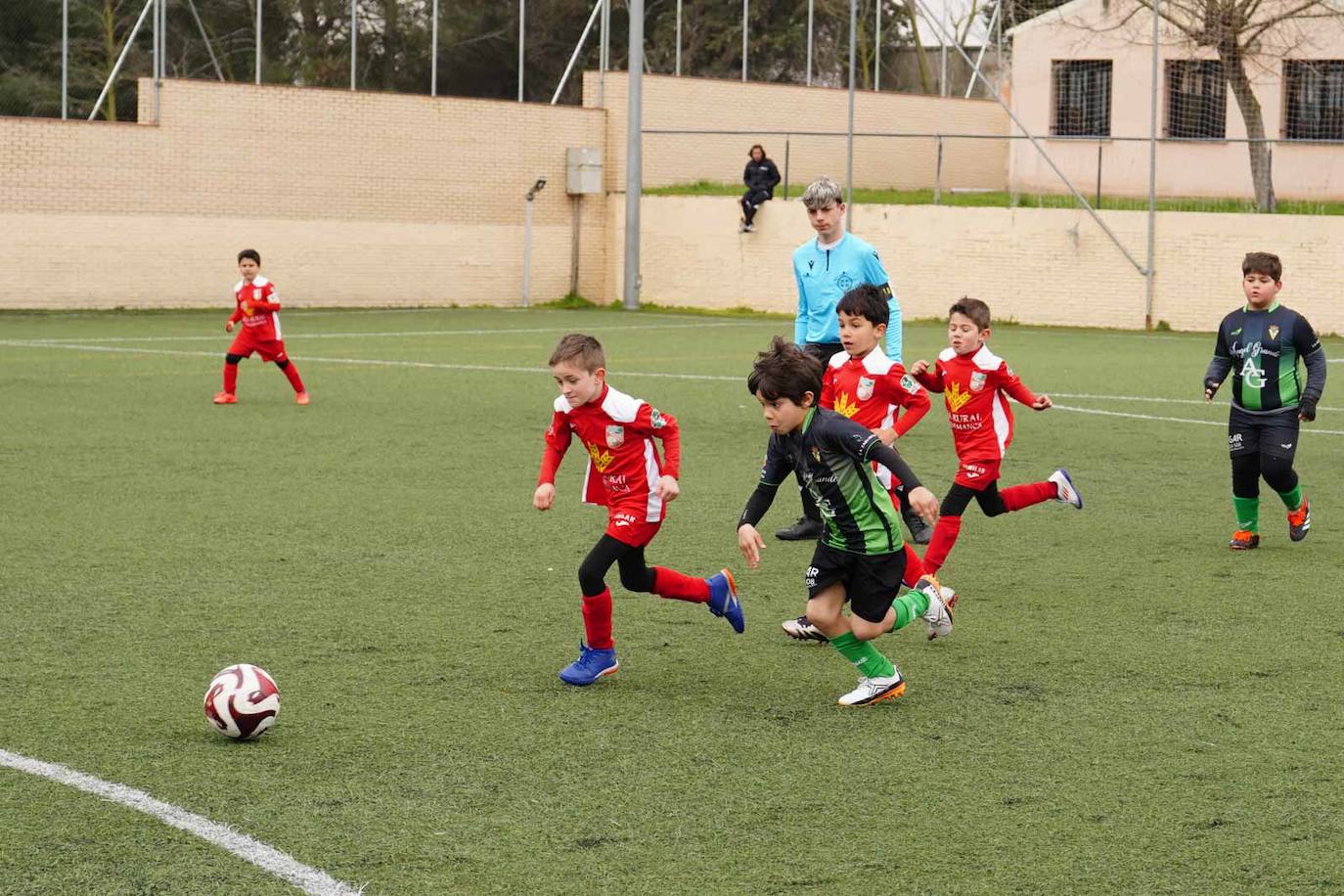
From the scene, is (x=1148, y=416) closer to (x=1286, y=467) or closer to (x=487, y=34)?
(x=1286, y=467)

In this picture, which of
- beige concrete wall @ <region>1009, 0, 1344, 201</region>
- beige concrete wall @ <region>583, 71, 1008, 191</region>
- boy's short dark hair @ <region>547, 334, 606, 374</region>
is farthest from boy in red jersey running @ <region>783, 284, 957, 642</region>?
beige concrete wall @ <region>583, 71, 1008, 191</region>

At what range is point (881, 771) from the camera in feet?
17.7

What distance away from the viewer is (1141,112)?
39.1m

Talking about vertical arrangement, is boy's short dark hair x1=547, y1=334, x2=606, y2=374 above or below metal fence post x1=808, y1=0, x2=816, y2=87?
below

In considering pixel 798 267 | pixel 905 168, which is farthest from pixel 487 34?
pixel 798 267

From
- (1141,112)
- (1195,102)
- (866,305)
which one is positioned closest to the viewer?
(866,305)

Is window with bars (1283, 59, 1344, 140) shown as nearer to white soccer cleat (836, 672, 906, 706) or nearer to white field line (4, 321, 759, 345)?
white field line (4, 321, 759, 345)

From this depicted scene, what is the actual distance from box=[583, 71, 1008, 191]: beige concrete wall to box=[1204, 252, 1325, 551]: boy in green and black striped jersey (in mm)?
26150

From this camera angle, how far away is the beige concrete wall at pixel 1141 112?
32.0m

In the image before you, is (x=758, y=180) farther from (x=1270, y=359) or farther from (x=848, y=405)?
(x=848, y=405)

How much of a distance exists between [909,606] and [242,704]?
7.87 ft

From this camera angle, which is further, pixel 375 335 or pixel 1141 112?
pixel 1141 112

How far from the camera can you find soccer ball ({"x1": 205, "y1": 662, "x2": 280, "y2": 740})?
5.55 meters

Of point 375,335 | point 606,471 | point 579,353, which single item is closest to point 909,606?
point 606,471
